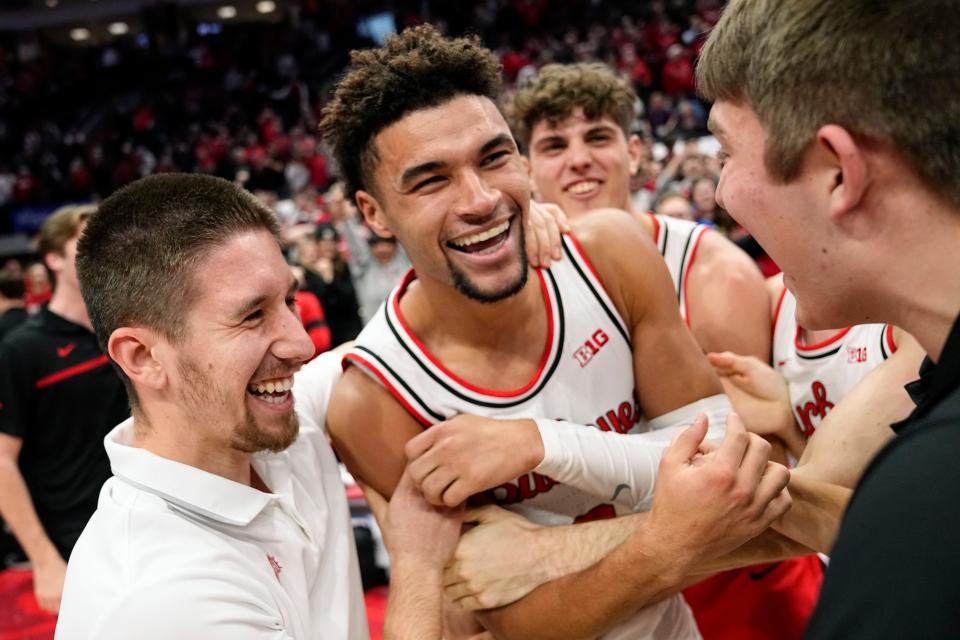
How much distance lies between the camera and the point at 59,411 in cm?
375

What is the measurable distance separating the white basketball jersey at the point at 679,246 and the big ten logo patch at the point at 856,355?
2.17 ft

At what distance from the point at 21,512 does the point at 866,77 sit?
11.8 ft

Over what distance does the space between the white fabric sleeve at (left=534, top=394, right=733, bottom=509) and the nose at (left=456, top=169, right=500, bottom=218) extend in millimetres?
542

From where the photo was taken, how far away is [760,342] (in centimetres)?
282

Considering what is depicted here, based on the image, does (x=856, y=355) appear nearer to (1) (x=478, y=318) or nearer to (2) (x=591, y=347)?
(2) (x=591, y=347)

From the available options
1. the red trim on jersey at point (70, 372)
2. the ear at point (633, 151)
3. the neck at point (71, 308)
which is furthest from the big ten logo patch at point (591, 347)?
the neck at point (71, 308)

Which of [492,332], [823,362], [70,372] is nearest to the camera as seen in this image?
[492,332]

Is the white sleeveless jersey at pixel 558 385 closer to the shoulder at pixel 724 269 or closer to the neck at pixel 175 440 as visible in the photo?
the neck at pixel 175 440

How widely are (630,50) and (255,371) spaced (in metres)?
14.7

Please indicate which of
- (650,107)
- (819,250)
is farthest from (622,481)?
(650,107)

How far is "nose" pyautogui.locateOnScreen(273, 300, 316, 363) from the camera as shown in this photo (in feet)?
5.98

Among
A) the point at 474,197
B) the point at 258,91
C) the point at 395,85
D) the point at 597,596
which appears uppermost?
the point at 258,91

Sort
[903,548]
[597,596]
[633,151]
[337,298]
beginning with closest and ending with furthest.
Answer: [903,548] → [597,596] → [633,151] → [337,298]

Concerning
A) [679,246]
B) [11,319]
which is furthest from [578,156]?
[11,319]
